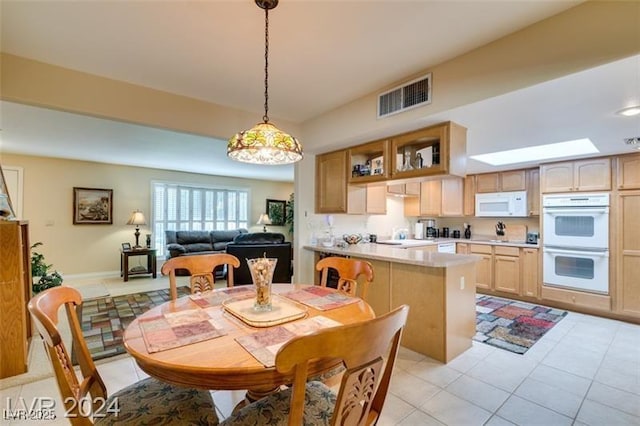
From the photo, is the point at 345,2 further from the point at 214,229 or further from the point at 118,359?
the point at 214,229

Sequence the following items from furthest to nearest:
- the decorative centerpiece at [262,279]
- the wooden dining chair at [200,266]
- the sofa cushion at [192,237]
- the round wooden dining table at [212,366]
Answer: the sofa cushion at [192,237] < the wooden dining chair at [200,266] < the decorative centerpiece at [262,279] < the round wooden dining table at [212,366]

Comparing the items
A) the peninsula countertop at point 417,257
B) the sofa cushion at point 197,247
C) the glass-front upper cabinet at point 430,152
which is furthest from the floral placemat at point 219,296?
the sofa cushion at point 197,247

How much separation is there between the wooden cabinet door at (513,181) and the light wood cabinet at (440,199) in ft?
2.26

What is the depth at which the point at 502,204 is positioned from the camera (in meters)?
4.87

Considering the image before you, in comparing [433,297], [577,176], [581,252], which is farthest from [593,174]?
[433,297]

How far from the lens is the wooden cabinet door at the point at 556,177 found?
397 cm

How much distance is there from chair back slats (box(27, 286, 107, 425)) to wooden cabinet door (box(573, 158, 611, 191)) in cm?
525

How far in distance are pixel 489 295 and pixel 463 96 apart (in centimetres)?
381

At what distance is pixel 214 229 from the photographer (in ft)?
25.4

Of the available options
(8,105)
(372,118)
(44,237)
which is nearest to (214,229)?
(44,237)

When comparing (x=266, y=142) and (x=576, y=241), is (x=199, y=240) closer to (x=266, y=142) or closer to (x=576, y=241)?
(x=266, y=142)

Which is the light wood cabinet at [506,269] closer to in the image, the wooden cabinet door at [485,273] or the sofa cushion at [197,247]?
the wooden cabinet door at [485,273]

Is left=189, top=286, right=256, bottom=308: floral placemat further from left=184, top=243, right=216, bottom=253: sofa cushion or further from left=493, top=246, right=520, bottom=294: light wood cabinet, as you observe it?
left=184, top=243, right=216, bottom=253: sofa cushion

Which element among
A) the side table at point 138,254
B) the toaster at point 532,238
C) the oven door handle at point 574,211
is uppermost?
the oven door handle at point 574,211
